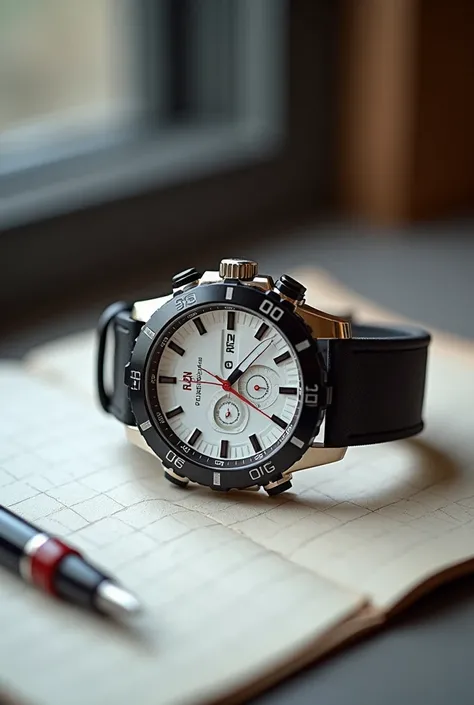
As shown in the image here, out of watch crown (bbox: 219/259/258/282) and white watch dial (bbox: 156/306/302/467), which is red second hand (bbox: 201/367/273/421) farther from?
watch crown (bbox: 219/259/258/282)

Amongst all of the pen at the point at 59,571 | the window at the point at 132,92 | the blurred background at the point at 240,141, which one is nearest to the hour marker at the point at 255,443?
the pen at the point at 59,571

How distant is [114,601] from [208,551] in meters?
0.14

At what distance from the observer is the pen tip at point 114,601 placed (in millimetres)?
912

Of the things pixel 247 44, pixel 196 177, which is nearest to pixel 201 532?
Result: pixel 196 177

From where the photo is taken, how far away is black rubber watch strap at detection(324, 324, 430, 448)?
47.0 inches

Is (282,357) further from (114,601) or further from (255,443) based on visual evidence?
(114,601)

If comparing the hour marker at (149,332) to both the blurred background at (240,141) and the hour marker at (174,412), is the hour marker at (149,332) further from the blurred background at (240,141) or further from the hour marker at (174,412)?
the blurred background at (240,141)

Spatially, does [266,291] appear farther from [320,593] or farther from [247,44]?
[247,44]

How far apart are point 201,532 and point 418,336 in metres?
0.38

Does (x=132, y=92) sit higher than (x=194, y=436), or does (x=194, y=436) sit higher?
(x=132, y=92)

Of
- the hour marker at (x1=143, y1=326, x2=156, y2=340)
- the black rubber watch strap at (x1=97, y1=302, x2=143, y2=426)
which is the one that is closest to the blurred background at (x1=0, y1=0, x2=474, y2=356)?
the black rubber watch strap at (x1=97, y1=302, x2=143, y2=426)

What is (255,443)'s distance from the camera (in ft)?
3.86

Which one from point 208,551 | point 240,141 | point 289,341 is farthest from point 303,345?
point 240,141

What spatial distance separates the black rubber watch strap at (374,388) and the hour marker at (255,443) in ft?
0.25
